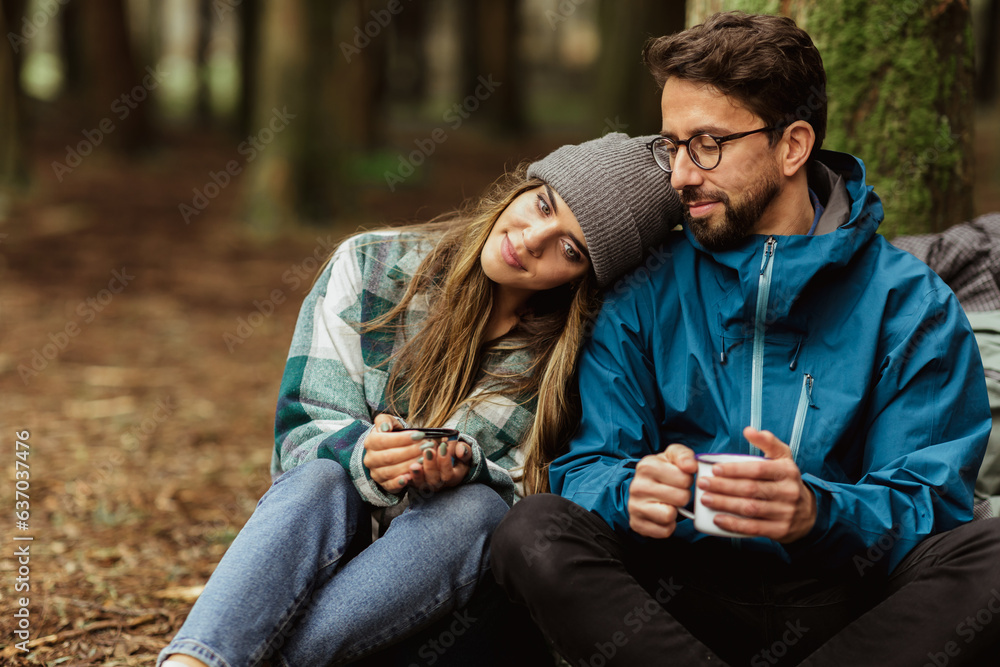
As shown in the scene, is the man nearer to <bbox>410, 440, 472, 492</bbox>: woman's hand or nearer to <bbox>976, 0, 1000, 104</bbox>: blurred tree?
<bbox>410, 440, 472, 492</bbox>: woman's hand

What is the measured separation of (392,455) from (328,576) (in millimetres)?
357

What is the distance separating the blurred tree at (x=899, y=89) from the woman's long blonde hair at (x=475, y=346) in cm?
134

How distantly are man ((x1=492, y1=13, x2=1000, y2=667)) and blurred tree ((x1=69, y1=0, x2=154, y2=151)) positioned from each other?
11.9 metres

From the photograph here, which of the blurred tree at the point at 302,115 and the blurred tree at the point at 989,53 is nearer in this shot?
the blurred tree at the point at 302,115

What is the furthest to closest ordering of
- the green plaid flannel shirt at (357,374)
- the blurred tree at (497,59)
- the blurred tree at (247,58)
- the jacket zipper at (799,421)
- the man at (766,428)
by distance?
the blurred tree at (497,59) → the blurred tree at (247,58) → the green plaid flannel shirt at (357,374) → the jacket zipper at (799,421) → the man at (766,428)

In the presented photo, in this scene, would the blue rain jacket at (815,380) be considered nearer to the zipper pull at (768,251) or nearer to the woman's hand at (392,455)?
the zipper pull at (768,251)

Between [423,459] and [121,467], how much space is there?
9.45ft

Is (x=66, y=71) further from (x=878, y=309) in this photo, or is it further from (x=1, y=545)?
(x=878, y=309)

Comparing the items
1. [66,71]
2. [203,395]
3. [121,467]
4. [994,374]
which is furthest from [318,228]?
[66,71]

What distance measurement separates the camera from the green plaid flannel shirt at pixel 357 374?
2.60 metres

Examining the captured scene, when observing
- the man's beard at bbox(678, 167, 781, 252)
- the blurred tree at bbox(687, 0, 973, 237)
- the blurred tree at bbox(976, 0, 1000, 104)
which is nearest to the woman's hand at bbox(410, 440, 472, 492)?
the man's beard at bbox(678, 167, 781, 252)

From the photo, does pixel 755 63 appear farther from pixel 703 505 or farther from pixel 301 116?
pixel 301 116

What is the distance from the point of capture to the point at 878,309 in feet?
7.89

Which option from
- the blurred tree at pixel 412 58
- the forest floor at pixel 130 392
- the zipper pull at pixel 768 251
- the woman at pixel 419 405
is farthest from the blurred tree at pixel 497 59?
the zipper pull at pixel 768 251
